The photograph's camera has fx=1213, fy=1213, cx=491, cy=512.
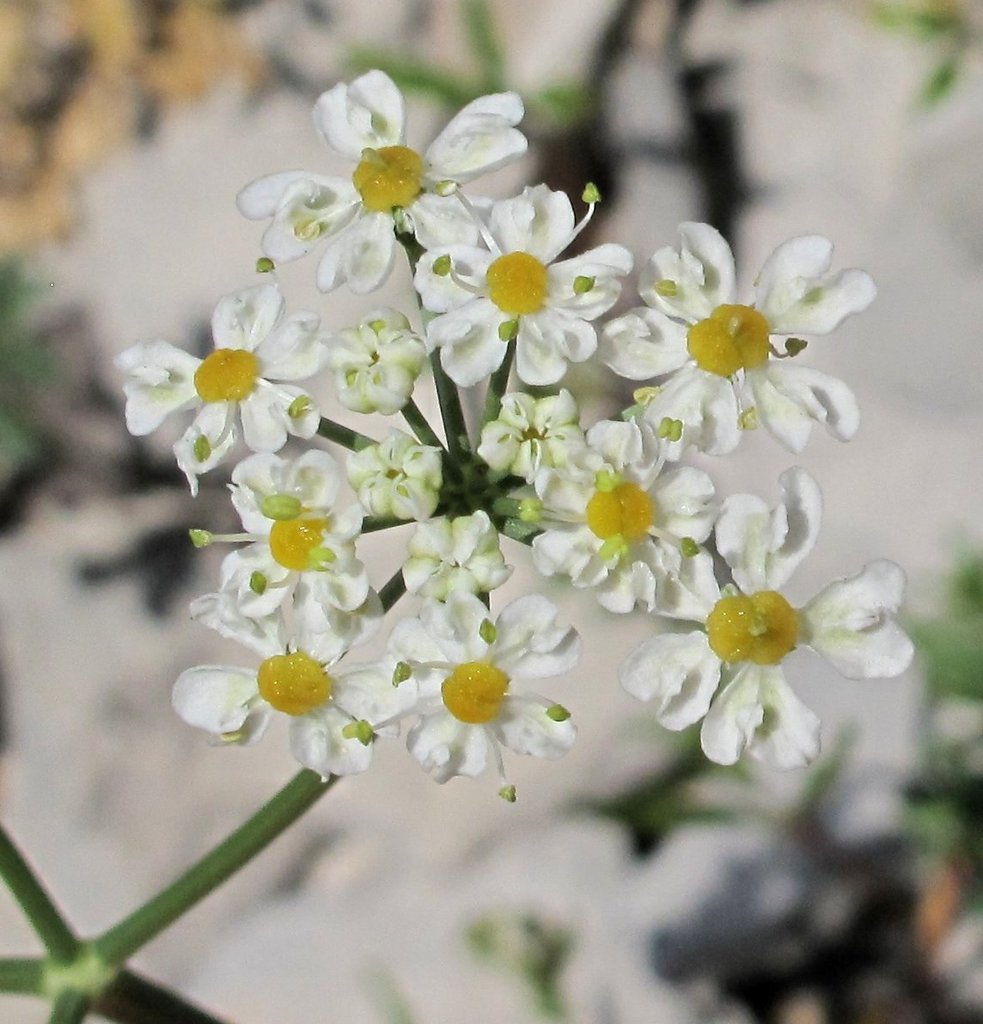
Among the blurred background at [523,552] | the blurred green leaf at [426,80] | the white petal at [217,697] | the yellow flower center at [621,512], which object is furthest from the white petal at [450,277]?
the blurred green leaf at [426,80]

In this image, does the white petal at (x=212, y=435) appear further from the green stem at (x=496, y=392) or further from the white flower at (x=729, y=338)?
the white flower at (x=729, y=338)

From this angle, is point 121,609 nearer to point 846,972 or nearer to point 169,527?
point 169,527

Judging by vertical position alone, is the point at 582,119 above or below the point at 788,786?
above

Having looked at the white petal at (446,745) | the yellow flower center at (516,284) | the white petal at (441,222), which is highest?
the white petal at (441,222)

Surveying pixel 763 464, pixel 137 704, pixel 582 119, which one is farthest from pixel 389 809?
pixel 582 119

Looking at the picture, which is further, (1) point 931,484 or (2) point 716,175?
(2) point 716,175

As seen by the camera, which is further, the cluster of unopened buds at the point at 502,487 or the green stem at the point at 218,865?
the green stem at the point at 218,865
